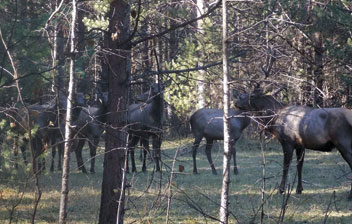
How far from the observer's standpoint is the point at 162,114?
57.3 feet

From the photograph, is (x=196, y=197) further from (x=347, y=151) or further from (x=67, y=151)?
(x=67, y=151)

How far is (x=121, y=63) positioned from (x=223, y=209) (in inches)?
100

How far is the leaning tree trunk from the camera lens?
746 cm

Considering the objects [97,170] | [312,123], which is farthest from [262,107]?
[97,170]

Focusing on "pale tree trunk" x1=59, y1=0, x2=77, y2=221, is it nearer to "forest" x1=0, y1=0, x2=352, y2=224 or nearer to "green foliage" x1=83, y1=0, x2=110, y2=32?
"forest" x1=0, y1=0, x2=352, y2=224

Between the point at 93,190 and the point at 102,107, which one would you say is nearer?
the point at 93,190

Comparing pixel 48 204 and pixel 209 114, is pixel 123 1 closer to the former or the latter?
pixel 48 204

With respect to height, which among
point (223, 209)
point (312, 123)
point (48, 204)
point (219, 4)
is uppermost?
point (219, 4)

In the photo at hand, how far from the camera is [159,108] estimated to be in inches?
688

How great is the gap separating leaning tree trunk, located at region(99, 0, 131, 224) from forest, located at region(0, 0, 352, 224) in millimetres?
14

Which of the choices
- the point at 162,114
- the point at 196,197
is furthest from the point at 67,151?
the point at 162,114

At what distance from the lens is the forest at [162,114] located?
6203 mm

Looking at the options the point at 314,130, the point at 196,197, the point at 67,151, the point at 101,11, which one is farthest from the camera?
the point at 196,197

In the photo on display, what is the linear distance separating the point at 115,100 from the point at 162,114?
9.87 metres
